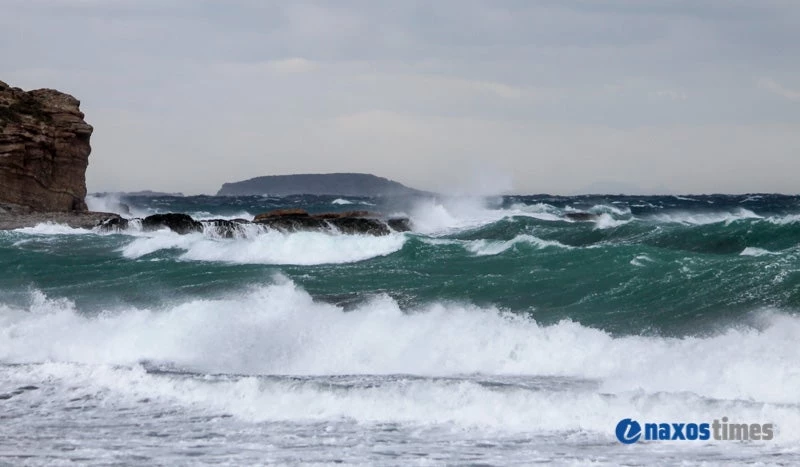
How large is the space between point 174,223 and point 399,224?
8.23 meters

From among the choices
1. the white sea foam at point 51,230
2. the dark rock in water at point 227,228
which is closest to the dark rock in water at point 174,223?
the dark rock in water at point 227,228

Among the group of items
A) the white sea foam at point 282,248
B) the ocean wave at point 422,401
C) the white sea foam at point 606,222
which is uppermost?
the white sea foam at point 606,222

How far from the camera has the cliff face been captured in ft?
109

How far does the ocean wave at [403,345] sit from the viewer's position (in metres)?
10.8

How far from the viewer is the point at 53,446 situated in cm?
849

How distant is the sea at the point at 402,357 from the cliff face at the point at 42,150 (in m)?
11.8

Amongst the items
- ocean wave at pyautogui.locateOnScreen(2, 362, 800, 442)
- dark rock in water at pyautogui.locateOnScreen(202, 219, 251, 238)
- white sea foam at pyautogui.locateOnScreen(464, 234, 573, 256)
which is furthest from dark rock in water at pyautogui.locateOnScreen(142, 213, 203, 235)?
ocean wave at pyautogui.locateOnScreen(2, 362, 800, 442)

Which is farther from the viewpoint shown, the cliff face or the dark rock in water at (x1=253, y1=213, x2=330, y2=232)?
the cliff face

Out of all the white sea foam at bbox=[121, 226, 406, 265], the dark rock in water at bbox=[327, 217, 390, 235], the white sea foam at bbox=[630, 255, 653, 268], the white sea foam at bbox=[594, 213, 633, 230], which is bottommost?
the white sea foam at bbox=[121, 226, 406, 265]

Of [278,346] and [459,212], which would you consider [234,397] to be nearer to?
[278,346]

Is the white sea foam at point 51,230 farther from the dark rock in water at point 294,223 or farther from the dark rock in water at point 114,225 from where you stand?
the dark rock in water at point 294,223

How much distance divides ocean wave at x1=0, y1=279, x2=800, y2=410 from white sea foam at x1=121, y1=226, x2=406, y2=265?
26.2 ft

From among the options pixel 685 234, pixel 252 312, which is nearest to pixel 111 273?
pixel 252 312

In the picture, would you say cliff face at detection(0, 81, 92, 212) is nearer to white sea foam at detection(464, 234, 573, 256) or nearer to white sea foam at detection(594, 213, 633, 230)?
Result: white sea foam at detection(464, 234, 573, 256)
